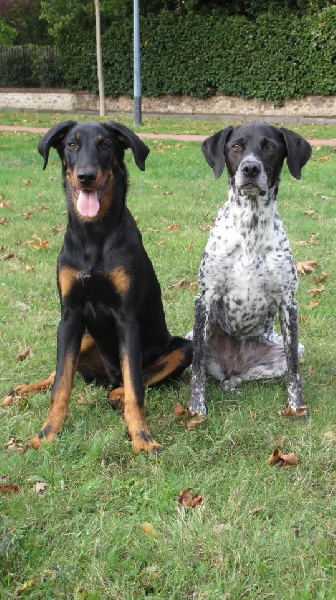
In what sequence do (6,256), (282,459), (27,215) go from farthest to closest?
(27,215), (6,256), (282,459)

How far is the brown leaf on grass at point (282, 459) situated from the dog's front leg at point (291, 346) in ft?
2.18

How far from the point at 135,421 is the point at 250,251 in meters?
1.21

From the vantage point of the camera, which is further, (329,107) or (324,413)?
(329,107)

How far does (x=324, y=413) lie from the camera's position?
3889 millimetres

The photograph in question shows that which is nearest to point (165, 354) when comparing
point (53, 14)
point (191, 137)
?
point (191, 137)

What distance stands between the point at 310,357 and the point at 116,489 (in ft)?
6.87

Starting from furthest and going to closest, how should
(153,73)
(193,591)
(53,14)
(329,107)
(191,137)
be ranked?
(153,73), (53,14), (329,107), (191,137), (193,591)

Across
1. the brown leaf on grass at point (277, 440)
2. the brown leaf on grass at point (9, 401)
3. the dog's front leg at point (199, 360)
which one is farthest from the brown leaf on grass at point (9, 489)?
the brown leaf on grass at point (277, 440)

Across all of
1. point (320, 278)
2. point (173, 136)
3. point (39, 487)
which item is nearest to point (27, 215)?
point (320, 278)

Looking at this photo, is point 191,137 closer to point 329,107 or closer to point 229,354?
point 329,107

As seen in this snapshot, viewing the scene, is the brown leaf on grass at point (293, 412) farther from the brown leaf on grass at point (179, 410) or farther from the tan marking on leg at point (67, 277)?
the tan marking on leg at point (67, 277)

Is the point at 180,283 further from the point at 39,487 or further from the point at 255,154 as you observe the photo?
the point at 39,487

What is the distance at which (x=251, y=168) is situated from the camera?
3.71 m

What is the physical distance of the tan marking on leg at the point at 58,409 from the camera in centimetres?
349
